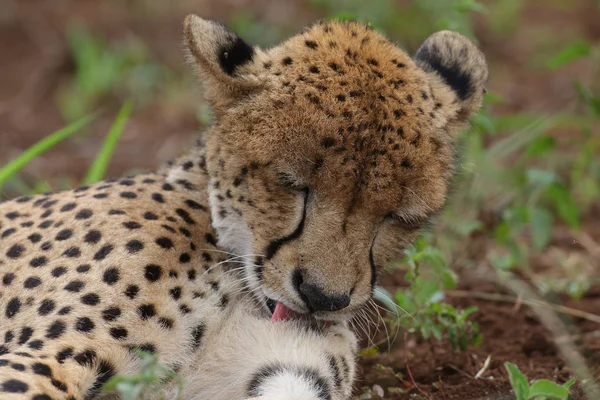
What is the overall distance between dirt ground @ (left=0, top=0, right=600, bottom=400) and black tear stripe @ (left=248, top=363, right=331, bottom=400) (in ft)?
1.07

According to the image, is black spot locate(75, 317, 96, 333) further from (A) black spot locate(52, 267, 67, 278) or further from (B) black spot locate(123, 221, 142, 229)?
(B) black spot locate(123, 221, 142, 229)

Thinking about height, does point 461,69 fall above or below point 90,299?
above

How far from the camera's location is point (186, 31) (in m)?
2.88

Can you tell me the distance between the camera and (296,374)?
2.82 m

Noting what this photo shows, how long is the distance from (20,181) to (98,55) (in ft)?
7.73

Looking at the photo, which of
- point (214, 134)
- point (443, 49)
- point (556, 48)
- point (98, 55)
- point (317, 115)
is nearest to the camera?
point (317, 115)

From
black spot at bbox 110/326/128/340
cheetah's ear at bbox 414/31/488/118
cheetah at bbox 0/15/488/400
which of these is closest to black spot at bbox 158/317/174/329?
cheetah at bbox 0/15/488/400

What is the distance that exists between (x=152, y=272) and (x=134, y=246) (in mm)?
105

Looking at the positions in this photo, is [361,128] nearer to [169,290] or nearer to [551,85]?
[169,290]

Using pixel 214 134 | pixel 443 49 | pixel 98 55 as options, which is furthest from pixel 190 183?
pixel 98 55

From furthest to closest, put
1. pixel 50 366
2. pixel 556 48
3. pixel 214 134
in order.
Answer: pixel 556 48 → pixel 214 134 → pixel 50 366

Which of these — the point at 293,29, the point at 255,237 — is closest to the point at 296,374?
the point at 255,237

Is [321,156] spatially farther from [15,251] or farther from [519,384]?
[15,251]

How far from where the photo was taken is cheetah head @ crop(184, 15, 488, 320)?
2666mm
